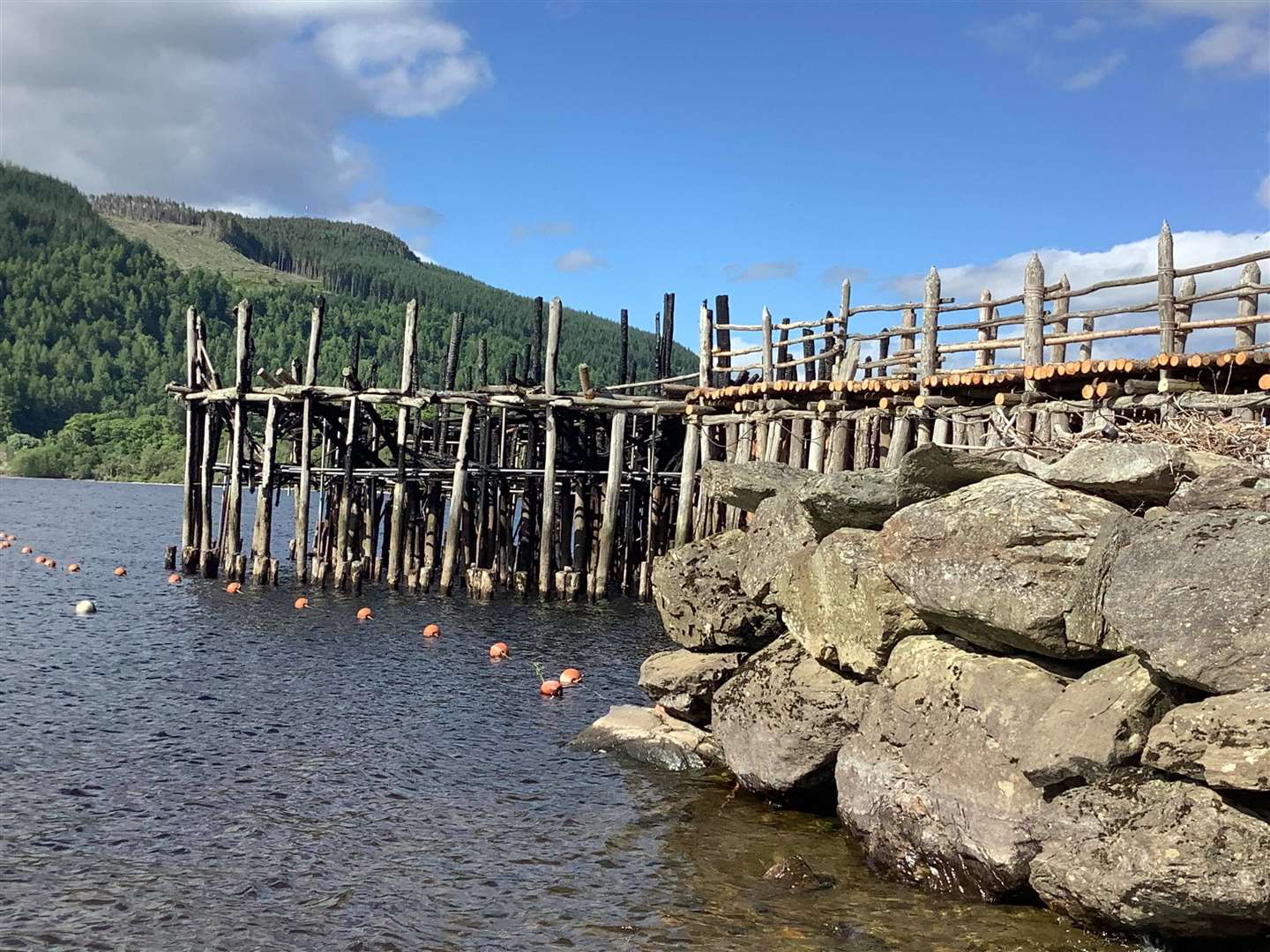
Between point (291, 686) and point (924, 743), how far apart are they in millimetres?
10894

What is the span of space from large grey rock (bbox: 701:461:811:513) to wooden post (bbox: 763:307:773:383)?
900cm

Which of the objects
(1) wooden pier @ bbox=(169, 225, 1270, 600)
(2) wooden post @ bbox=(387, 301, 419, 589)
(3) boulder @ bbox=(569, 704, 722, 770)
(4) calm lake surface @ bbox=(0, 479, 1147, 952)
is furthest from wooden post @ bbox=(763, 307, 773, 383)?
(3) boulder @ bbox=(569, 704, 722, 770)

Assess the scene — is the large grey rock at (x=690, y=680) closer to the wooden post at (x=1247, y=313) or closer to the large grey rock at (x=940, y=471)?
the large grey rock at (x=940, y=471)

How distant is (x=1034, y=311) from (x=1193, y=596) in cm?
966

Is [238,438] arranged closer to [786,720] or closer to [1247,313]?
[786,720]

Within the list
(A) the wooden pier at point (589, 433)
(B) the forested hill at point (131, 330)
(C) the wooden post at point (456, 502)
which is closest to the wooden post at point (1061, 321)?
(A) the wooden pier at point (589, 433)

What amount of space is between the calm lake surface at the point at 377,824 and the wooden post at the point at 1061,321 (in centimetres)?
849

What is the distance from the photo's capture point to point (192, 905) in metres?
8.92

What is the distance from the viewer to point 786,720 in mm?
11211

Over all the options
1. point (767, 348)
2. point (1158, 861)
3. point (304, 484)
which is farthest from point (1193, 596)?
point (304, 484)

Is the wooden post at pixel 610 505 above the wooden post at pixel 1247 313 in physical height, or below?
below

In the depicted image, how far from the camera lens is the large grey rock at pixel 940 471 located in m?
10.2

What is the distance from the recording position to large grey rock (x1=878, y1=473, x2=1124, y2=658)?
28.9 ft

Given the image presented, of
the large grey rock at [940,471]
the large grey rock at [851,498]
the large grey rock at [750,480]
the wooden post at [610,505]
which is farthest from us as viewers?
the wooden post at [610,505]
